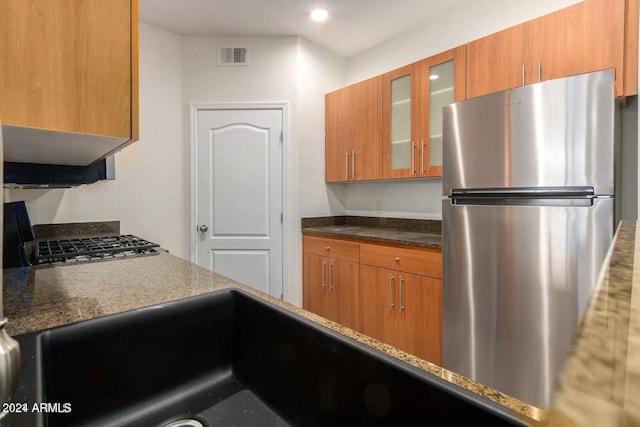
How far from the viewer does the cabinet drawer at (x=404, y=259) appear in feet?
6.90

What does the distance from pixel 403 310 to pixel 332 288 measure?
0.73 metres

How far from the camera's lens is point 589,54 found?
1.68 metres

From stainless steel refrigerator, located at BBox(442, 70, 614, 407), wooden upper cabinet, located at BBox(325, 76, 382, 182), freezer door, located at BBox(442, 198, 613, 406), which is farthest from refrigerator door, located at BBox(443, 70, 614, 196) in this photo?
wooden upper cabinet, located at BBox(325, 76, 382, 182)

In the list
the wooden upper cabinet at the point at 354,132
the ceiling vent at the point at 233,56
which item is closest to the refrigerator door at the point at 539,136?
the wooden upper cabinet at the point at 354,132

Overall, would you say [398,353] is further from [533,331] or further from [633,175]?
[633,175]

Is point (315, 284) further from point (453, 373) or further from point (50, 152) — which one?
point (453, 373)

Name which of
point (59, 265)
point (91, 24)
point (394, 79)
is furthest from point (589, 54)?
point (59, 265)

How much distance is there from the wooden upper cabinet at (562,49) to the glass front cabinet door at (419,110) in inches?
6.3

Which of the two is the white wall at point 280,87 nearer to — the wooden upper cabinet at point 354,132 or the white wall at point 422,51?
the wooden upper cabinet at point 354,132

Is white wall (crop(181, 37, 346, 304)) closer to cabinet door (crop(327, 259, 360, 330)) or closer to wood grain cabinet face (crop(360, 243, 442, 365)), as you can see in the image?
cabinet door (crop(327, 259, 360, 330))

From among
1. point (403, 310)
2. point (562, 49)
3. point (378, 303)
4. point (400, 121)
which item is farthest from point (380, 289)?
point (562, 49)

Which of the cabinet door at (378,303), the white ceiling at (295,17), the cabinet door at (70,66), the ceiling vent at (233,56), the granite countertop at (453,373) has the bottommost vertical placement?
the cabinet door at (378,303)

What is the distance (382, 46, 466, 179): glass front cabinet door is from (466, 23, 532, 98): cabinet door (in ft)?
0.23

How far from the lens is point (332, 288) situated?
285 centimetres
